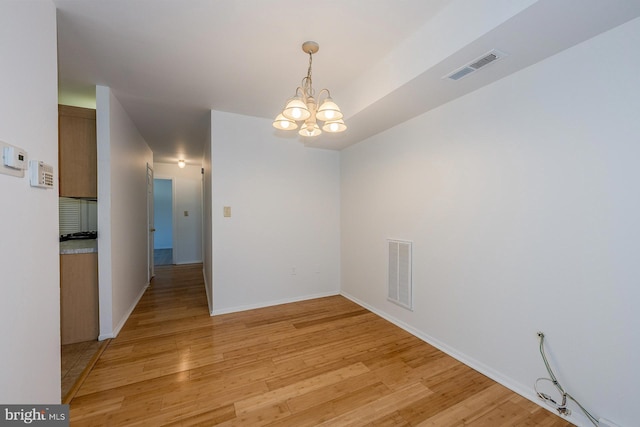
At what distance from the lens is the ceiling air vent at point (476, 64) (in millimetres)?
1709

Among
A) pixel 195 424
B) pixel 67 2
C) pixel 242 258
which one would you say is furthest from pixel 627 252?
pixel 67 2

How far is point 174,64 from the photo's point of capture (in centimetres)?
231

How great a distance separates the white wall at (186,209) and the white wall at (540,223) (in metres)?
5.70

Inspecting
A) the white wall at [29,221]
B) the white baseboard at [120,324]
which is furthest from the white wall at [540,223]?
the white baseboard at [120,324]

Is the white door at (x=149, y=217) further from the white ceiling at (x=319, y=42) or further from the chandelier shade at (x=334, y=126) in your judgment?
the chandelier shade at (x=334, y=126)

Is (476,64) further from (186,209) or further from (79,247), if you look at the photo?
(186,209)

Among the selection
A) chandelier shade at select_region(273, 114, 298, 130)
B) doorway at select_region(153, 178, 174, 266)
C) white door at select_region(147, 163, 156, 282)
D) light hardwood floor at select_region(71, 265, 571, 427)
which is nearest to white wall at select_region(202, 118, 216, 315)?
light hardwood floor at select_region(71, 265, 571, 427)

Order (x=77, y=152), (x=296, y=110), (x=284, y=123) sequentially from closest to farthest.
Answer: (x=296, y=110) < (x=284, y=123) < (x=77, y=152)

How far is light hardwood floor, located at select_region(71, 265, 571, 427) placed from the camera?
1681mm

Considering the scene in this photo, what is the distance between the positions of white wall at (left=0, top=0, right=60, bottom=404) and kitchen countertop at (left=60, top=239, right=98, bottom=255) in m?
1.25

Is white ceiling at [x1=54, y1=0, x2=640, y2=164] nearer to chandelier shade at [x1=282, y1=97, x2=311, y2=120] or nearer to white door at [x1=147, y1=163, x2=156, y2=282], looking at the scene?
chandelier shade at [x1=282, y1=97, x2=311, y2=120]

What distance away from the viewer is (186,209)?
21.7 feet

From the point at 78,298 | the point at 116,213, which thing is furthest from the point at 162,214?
the point at 78,298

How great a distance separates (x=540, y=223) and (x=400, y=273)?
150cm
